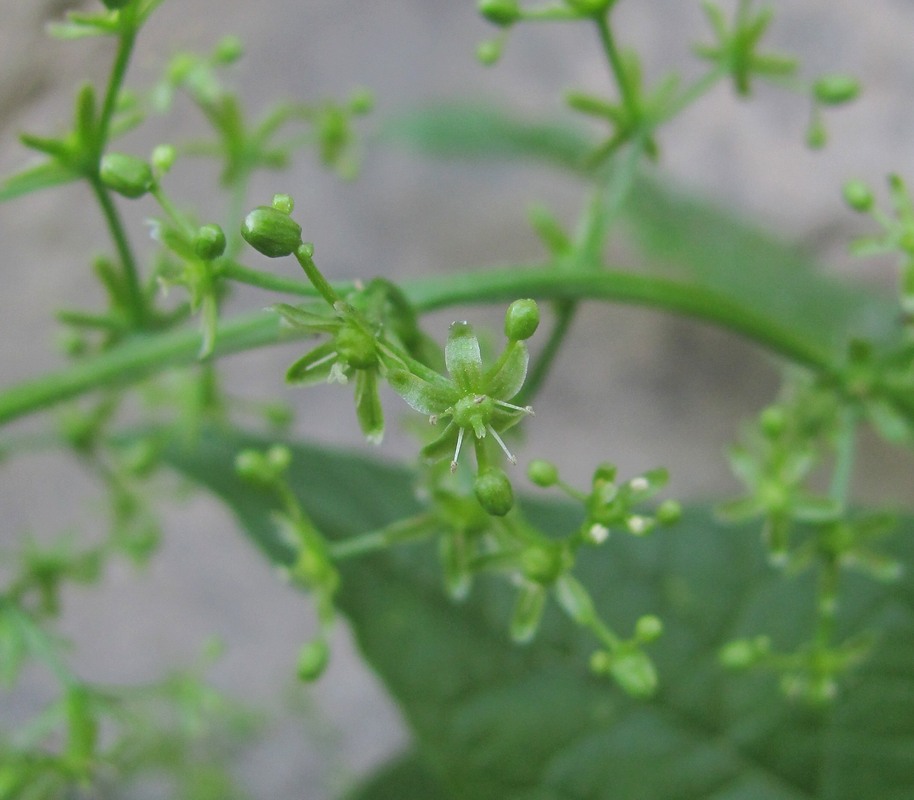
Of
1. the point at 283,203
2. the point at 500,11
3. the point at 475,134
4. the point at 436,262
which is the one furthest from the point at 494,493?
the point at 436,262

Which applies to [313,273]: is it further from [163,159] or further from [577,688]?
[577,688]

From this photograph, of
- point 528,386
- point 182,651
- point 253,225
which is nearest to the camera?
point 253,225

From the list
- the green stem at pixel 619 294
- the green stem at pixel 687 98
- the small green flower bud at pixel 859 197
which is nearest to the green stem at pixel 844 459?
the green stem at pixel 619 294

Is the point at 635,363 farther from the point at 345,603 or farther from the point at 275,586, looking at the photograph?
the point at 345,603

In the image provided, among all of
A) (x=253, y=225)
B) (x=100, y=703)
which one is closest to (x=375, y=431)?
(x=253, y=225)

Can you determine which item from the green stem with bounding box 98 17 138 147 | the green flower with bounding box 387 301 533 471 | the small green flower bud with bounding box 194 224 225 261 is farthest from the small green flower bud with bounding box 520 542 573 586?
the green stem with bounding box 98 17 138 147

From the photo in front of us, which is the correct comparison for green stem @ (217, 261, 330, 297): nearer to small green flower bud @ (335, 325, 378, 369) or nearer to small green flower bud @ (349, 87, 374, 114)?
small green flower bud @ (335, 325, 378, 369)
